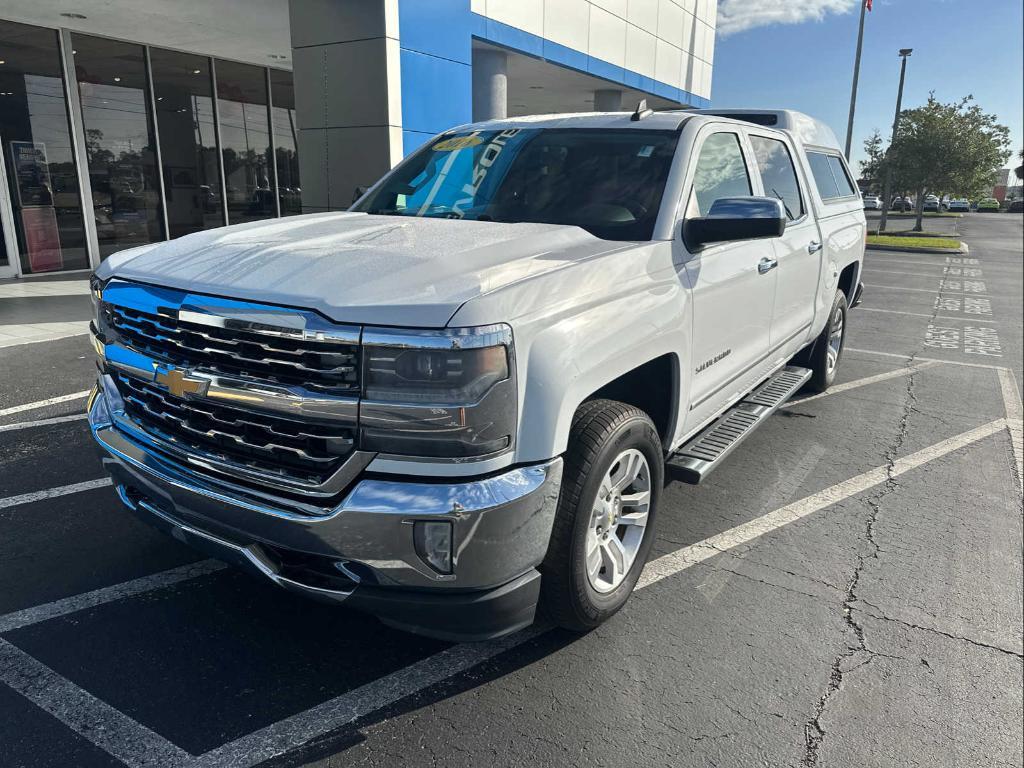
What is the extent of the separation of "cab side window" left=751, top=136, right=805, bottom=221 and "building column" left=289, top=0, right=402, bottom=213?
599 centimetres

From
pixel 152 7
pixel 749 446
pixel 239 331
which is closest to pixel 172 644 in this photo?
pixel 239 331

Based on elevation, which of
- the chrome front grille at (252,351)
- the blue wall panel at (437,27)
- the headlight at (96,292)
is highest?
the blue wall panel at (437,27)

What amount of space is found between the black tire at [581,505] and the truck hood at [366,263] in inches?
23.2

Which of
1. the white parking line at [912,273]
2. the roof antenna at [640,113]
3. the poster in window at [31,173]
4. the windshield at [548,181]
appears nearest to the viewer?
the windshield at [548,181]

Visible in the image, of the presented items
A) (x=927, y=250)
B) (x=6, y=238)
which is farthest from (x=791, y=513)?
(x=927, y=250)

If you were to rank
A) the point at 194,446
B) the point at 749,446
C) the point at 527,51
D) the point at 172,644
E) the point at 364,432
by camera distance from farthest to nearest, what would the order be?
the point at 527,51 < the point at 749,446 < the point at 172,644 < the point at 194,446 < the point at 364,432

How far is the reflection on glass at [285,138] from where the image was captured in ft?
54.3

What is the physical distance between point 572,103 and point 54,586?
21191mm

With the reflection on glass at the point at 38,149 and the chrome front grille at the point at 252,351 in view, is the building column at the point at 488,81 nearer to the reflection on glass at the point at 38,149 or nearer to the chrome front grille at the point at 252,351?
the reflection on glass at the point at 38,149

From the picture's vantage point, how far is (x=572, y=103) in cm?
2200

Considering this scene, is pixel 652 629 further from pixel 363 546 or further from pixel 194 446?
pixel 194 446

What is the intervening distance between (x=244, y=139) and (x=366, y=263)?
1543 cm

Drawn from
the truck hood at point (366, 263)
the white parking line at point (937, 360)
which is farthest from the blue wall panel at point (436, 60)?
the truck hood at point (366, 263)

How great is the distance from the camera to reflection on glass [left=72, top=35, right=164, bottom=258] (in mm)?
13086
